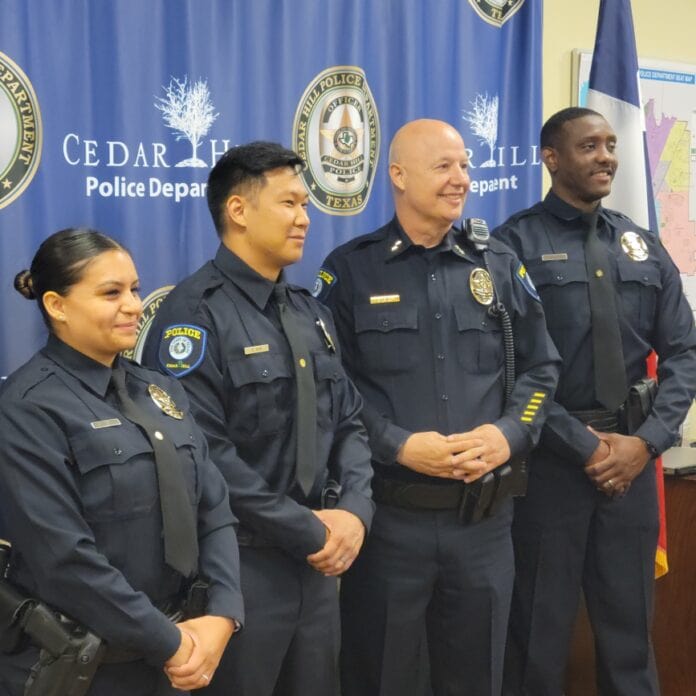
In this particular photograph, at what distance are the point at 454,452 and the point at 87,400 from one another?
0.96m

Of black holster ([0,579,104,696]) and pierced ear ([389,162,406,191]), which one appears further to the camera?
pierced ear ([389,162,406,191])

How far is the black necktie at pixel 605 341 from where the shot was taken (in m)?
2.83

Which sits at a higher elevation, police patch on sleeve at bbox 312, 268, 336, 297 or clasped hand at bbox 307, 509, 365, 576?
police patch on sleeve at bbox 312, 268, 336, 297

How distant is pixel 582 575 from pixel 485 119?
4.56 feet

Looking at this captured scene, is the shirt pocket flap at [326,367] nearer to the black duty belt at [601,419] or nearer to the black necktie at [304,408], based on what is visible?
the black necktie at [304,408]

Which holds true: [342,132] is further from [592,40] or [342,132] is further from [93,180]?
[592,40]

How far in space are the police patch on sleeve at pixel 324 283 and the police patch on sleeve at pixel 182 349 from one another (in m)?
0.52

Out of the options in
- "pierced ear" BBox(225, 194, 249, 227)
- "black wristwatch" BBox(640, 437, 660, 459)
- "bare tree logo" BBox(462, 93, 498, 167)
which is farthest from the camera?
"bare tree logo" BBox(462, 93, 498, 167)

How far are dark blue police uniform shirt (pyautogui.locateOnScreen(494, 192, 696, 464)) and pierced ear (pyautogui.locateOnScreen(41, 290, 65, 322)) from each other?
139 cm

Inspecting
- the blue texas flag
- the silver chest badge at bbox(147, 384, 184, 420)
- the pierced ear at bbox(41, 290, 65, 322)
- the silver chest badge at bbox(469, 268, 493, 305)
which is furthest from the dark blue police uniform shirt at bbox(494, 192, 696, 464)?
the pierced ear at bbox(41, 290, 65, 322)

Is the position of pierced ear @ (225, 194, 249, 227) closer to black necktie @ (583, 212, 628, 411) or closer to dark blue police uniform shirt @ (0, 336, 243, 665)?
dark blue police uniform shirt @ (0, 336, 243, 665)

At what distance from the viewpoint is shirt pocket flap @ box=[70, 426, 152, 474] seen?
6.00ft

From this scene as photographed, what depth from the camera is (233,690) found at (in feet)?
7.28

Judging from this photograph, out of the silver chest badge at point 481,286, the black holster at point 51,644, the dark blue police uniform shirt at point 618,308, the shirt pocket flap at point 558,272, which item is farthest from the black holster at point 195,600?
the shirt pocket flap at point 558,272
